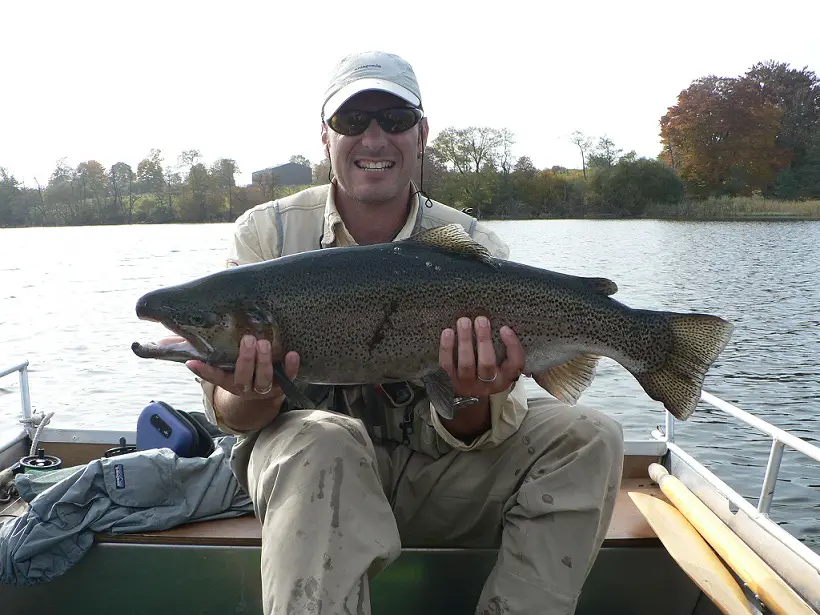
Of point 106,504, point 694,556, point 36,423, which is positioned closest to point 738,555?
point 694,556

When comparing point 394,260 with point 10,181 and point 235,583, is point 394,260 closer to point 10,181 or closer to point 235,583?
point 235,583

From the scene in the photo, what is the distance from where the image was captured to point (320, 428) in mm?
2967

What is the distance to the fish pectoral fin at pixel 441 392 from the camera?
306cm

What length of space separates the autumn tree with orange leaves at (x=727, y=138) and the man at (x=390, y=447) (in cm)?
7378

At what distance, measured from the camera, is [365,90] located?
3.64 m

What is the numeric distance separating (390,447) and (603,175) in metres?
72.5

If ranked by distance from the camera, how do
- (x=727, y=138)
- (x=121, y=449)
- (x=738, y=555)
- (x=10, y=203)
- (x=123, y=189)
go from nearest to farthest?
(x=738, y=555)
(x=121, y=449)
(x=727, y=138)
(x=10, y=203)
(x=123, y=189)

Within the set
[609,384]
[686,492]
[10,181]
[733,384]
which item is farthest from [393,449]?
[10,181]

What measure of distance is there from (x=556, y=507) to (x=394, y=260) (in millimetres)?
1222

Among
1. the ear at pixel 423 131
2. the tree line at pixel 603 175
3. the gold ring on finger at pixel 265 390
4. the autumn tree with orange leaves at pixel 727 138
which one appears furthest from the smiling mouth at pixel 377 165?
the autumn tree with orange leaves at pixel 727 138

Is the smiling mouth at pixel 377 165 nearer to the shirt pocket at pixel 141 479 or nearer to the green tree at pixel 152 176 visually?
the shirt pocket at pixel 141 479

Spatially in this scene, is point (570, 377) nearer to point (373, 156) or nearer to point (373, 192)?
point (373, 192)

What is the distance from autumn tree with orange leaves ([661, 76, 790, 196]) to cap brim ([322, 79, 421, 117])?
73.7 meters

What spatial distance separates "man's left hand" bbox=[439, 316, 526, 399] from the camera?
300 centimetres
